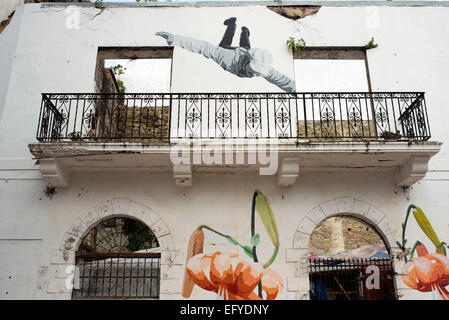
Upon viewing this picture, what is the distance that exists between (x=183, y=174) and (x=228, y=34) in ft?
10.1

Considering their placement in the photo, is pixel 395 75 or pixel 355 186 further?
pixel 395 75

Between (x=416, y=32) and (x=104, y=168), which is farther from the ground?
(x=416, y=32)

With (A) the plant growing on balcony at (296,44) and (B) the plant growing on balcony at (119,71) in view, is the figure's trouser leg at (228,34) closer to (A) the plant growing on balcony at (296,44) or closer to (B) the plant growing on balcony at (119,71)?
(A) the plant growing on balcony at (296,44)

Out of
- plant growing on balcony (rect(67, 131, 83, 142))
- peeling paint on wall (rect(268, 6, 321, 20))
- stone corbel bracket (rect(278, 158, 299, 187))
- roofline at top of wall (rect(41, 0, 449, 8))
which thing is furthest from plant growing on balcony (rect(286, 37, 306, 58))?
plant growing on balcony (rect(67, 131, 83, 142))

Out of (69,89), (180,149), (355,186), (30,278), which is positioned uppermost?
(69,89)

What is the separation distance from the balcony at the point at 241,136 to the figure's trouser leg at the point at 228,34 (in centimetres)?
116

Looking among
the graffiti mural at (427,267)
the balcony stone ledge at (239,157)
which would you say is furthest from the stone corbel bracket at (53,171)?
the graffiti mural at (427,267)

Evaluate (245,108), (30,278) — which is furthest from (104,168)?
(245,108)

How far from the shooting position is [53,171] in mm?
6801

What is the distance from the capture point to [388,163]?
276 inches

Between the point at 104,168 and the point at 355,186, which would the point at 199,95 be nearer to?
the point at 104,168

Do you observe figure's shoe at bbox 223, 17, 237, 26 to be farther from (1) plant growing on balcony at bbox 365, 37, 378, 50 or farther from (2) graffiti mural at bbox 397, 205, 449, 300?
(2) graffiti mural at bbox 397, 205, 449, 300
